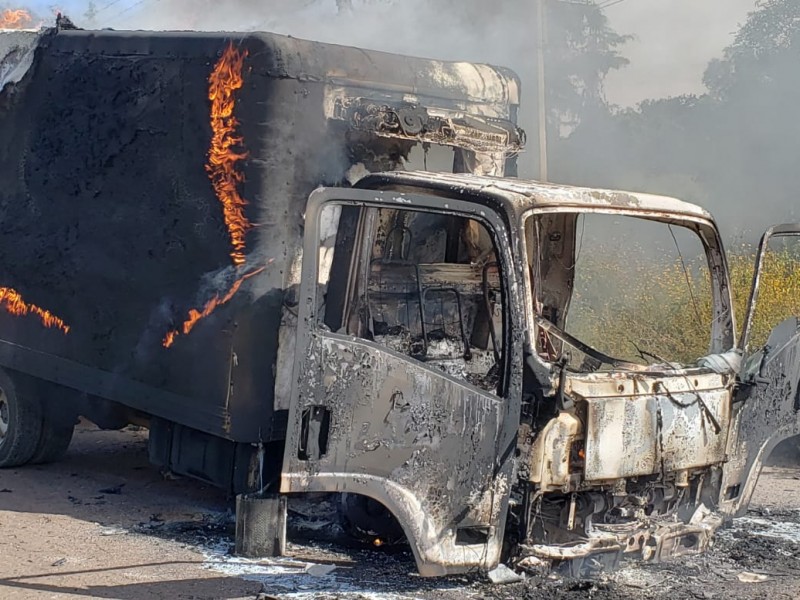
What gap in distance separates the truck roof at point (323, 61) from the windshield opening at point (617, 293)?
0.96 m

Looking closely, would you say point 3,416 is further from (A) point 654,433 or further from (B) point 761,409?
(B) point 761,409

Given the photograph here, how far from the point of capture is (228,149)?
5648 millimetres

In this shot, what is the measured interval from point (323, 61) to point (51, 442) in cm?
386

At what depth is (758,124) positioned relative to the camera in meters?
27.2

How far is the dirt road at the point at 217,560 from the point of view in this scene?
17.0ft

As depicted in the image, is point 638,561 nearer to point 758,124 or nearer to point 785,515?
point 785,515

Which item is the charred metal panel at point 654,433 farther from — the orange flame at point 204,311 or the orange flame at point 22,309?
the orange flame at point 22,309

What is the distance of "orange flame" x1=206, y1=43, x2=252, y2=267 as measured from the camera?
5586 millimetres

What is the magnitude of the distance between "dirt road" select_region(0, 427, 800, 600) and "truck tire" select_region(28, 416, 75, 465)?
0.34 meters

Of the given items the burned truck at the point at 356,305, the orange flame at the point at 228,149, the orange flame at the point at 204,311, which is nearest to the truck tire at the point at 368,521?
the burned truck at the point at 356,305

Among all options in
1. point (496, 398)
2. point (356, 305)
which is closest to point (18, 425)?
point (356, 305)

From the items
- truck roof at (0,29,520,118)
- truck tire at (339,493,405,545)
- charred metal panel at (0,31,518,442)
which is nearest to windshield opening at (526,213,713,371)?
truck roof at (0,29,520,118)

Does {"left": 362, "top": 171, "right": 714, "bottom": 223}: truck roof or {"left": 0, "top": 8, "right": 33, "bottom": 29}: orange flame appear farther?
{"left": 0, "top": 8, "right": 33, "bottom": 29}: orange flame

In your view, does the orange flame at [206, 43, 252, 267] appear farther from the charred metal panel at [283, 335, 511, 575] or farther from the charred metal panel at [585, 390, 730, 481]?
the charred metal panel at [585, 390, 730, 481]
